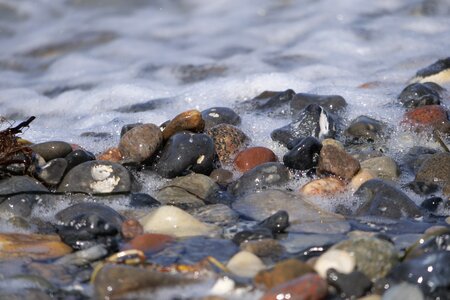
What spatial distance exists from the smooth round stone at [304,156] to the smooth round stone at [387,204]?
518 mm

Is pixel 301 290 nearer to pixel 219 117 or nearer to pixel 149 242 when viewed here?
pixel 149 242

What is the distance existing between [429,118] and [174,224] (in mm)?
2032

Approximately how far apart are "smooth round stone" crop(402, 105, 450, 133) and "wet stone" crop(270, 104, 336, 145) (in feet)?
1.63

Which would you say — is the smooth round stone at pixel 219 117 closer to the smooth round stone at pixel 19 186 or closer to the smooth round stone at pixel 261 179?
the smooth round stone at pixel 261 179

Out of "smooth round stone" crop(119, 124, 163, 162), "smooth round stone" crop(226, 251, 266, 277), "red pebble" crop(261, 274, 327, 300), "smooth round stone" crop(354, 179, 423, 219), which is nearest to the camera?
"red pebble" crop(261, 274, 327, 300)

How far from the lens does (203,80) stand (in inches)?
271

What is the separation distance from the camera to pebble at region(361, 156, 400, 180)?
4.03m

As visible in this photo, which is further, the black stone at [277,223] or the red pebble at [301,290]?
the black stone at [277,223]

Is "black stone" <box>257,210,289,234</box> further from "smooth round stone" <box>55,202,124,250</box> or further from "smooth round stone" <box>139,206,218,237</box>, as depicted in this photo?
"smooth round stone" <box>55,202,124,250</box>

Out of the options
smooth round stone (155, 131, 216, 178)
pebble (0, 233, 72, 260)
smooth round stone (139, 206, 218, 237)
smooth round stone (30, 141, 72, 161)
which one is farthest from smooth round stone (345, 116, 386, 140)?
pebble (0, 233, 72, 260)

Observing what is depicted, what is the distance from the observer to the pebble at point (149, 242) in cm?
310

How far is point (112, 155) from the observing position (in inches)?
168

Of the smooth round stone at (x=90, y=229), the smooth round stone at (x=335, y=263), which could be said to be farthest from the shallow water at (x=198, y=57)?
the smooth round stone at (x=335, y=263)

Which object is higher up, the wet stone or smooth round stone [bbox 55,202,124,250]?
smooth round stone [bbox 55,202,124,250]
